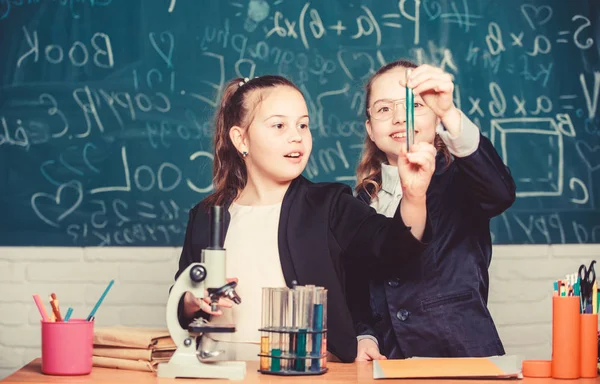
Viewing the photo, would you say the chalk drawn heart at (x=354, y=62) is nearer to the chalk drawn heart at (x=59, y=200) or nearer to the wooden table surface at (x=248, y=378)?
the chalk drawn heart at (x=59, y=200)

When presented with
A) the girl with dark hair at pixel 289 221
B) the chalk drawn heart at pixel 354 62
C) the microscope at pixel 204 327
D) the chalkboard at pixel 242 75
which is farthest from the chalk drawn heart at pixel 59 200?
the microscope at pixel 204 327

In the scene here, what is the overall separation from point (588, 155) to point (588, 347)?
1.92 metres

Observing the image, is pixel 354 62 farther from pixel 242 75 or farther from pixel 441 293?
pixel 441 293

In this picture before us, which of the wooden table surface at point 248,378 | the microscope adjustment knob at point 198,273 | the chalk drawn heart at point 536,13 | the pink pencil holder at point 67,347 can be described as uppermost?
the chalk drawn heart at point 536,13

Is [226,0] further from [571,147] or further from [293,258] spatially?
[293,258]

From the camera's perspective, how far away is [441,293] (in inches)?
82.8

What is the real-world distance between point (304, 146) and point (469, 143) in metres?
0.40

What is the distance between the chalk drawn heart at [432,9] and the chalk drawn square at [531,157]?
474 mm

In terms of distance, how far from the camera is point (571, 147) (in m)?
3.40

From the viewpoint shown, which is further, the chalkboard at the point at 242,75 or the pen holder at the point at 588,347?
the chalkboard at the point at 242,75

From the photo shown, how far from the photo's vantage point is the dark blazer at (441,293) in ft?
6.86

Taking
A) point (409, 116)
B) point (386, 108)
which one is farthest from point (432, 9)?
point (409, 116)

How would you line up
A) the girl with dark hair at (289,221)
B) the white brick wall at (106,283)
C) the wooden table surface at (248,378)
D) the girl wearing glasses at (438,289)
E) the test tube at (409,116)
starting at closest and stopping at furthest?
the wooden table surface at (248,378) → the test tube at (409,116) → the girl with dark hair at (289,221) → the girl wearing glasses at (438,289) → the white brick wall at (106,283)

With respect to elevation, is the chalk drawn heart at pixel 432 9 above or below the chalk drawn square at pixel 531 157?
above
